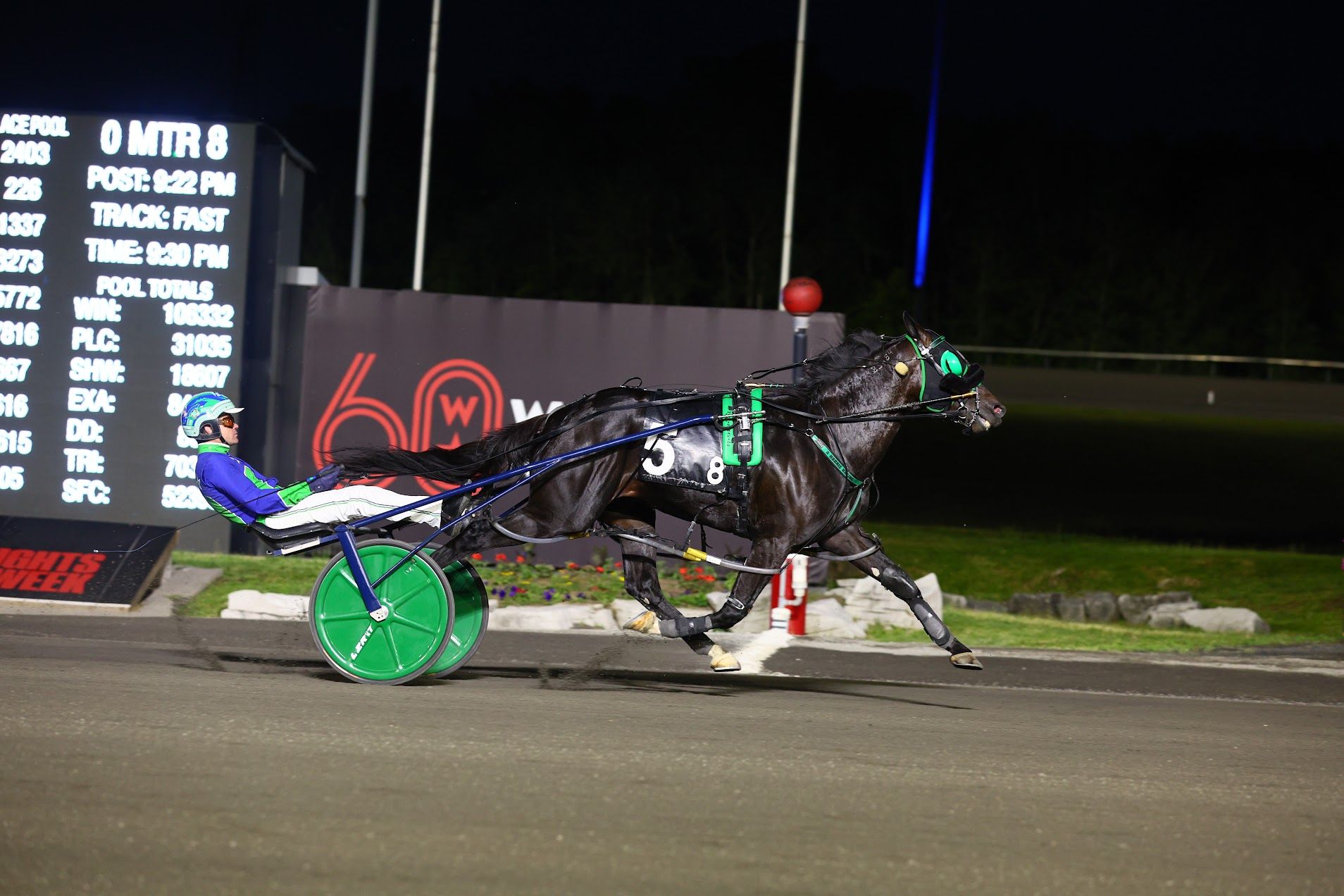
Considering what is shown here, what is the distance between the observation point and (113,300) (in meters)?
11.2

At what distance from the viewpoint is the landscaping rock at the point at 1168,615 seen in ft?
42.3

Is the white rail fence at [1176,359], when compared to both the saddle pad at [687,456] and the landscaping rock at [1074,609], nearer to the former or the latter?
the landscaping rock at [1074,609]

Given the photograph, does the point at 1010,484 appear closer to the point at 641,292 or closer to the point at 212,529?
the point at 212,529

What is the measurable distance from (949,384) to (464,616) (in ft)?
8.44

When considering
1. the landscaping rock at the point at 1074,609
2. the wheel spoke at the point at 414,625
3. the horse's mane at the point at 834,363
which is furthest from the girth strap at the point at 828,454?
the landscaping rock at the point at 1074,609

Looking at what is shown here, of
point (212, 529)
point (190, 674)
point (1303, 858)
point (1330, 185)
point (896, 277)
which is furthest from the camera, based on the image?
point (1330, 185)

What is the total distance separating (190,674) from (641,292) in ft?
134

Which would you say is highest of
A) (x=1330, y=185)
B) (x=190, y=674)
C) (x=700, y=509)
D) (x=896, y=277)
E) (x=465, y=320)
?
(x=1330, y=185)

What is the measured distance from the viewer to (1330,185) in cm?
5150

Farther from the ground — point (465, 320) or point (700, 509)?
point (465, 320)

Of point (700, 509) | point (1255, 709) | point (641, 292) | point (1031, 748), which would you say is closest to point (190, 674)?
point (700, 509)

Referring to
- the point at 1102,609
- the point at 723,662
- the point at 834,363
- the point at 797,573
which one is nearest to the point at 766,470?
the point at 834,363

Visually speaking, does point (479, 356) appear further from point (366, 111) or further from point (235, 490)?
point (235, 490)

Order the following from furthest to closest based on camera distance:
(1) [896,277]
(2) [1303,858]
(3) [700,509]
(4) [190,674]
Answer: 1. (1) [896,277]
2. (3) [700,509]
3. (4) [190,674]
4. (2) [1303,858]
